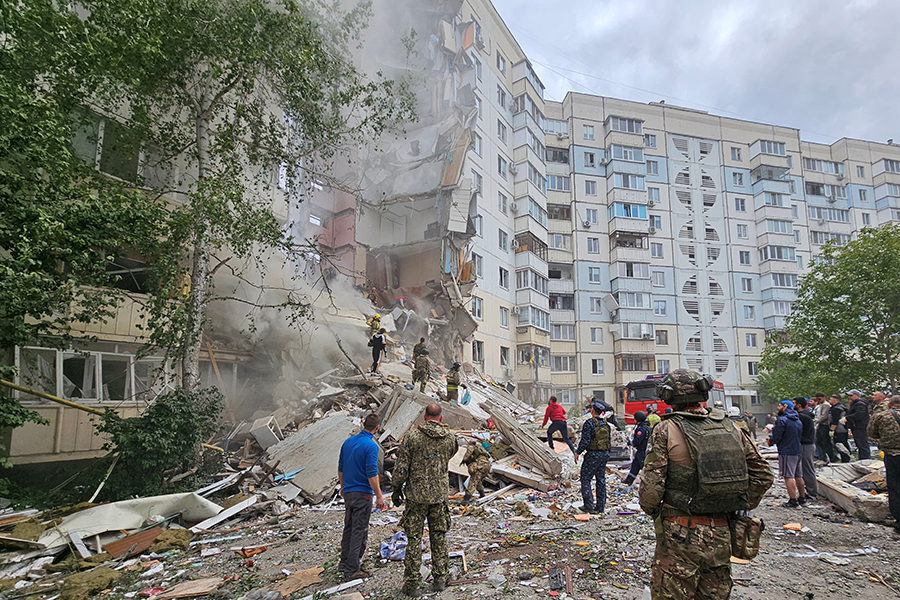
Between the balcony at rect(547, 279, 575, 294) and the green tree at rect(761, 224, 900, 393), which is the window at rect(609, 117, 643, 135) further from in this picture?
the green tree at rect(761, 224, 900, 393)

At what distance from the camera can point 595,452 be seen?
6.94 m

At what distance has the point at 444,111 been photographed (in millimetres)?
24906

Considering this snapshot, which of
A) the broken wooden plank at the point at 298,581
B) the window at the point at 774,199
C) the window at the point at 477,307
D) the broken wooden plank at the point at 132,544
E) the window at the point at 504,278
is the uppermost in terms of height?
the window at the point at 774,199

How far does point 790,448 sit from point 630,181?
34.0 m

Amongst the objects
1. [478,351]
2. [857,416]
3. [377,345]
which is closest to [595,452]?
[857,416]

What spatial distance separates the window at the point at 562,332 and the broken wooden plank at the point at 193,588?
103ft

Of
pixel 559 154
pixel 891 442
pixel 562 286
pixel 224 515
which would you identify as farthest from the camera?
pixel 559 154

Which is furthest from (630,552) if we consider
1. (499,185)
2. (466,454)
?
(499,185)

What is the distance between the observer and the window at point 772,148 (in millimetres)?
40616

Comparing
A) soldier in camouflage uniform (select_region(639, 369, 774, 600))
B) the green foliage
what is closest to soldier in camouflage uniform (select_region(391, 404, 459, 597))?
soldier in camouflage uniform (select_region(639, 369, 774, 600))

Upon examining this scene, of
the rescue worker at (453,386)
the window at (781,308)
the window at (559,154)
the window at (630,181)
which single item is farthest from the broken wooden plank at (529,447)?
the window at (781,308)

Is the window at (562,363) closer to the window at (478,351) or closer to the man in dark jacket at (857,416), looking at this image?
the window at (478,351)

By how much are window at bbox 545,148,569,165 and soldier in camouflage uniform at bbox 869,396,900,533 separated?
113ft

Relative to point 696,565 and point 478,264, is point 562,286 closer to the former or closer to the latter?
point 478,264
